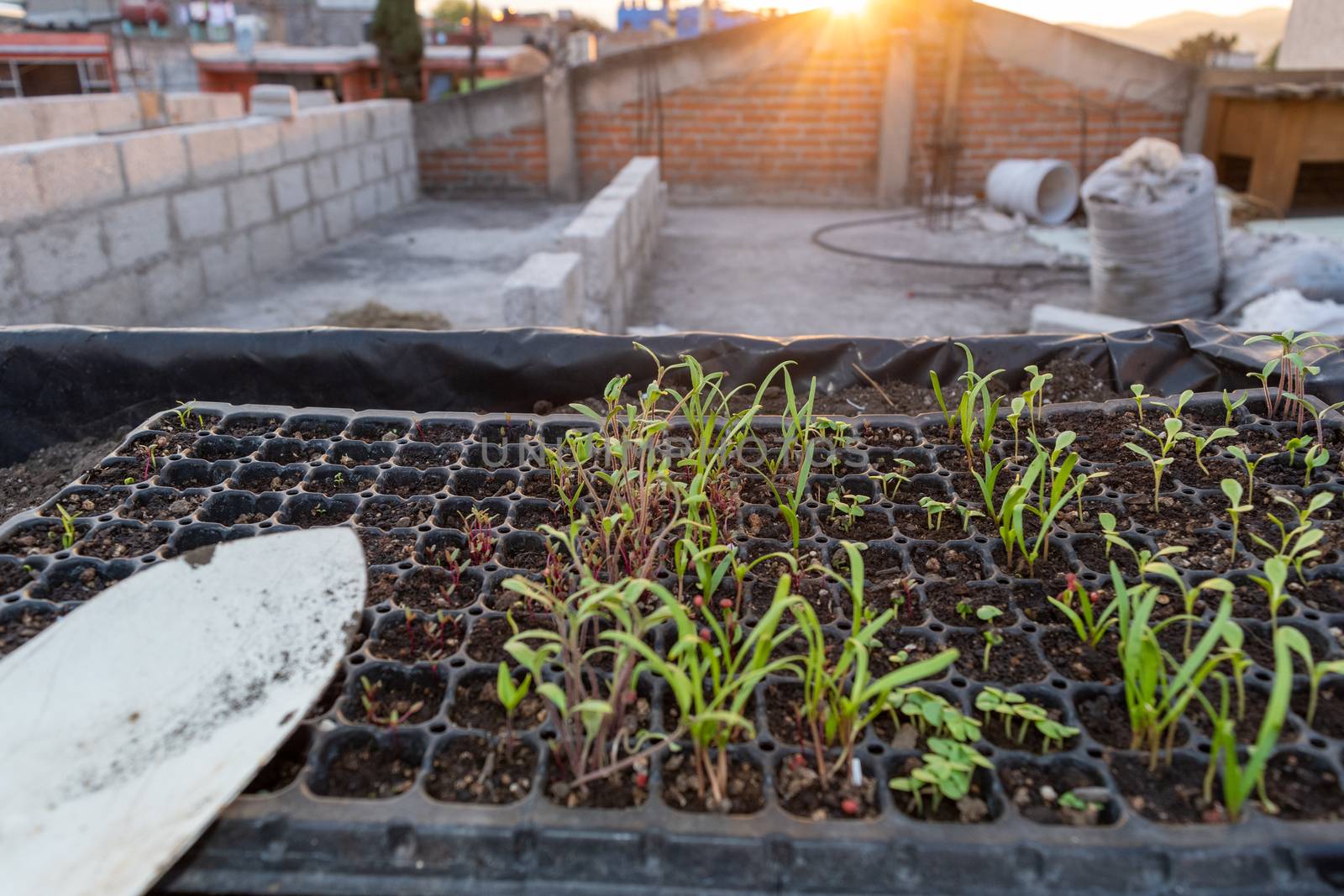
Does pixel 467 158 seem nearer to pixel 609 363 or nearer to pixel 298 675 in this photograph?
pixel 609 363

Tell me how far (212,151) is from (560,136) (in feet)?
17.4

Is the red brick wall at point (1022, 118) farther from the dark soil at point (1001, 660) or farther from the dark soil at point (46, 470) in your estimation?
the dark soil at point (1001, 660)

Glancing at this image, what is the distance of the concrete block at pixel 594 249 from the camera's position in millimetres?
4789

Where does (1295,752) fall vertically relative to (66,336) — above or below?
below

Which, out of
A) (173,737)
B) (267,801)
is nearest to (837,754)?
(267,801)

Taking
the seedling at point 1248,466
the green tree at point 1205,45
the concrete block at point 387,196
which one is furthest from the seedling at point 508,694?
the green tree at point 1205,45

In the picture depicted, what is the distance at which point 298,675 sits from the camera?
1383 mm

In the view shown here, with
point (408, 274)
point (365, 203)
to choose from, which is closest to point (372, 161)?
point (365, 203)

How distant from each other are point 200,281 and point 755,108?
712cm

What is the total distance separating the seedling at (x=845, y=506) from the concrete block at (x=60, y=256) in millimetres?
4270

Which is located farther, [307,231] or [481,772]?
[307,231]

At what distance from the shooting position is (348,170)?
8.15m

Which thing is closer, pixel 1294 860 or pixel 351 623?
pixel 1294 860

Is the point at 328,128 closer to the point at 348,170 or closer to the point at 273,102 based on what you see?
the point at 348,170
